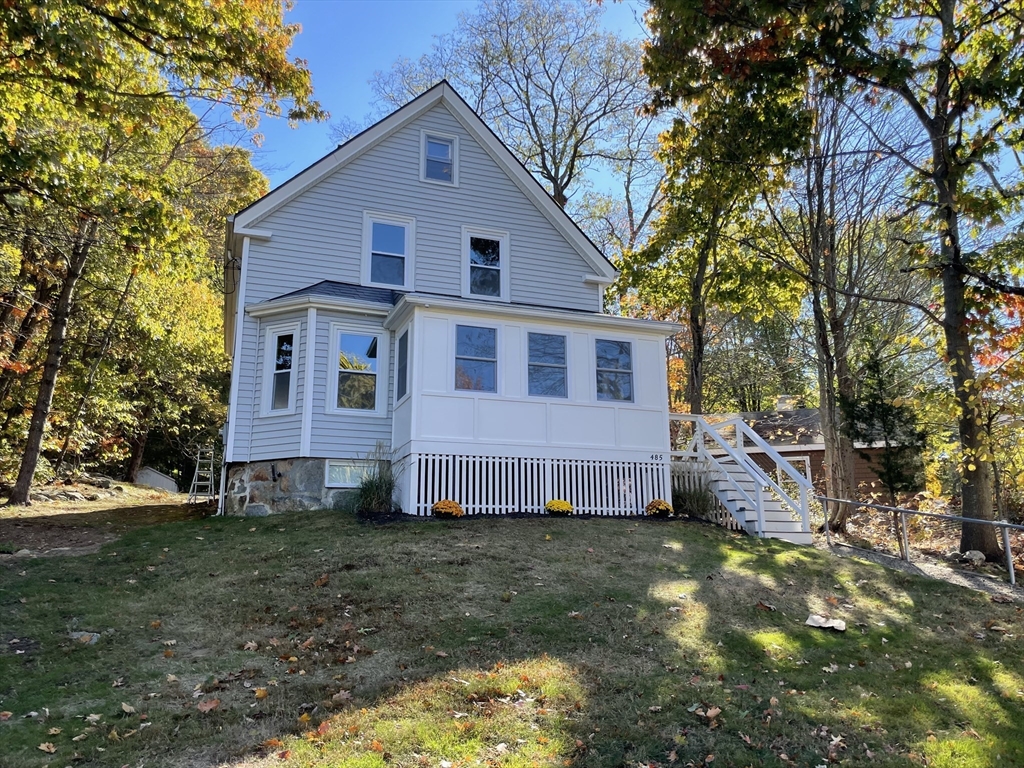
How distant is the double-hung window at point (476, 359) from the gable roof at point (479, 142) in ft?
16.4

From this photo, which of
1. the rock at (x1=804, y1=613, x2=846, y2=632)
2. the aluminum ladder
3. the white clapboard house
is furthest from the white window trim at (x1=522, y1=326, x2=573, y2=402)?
the aluminum ladder

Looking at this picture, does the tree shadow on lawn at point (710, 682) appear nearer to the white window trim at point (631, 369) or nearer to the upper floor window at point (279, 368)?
the white window trim at point (631, 369)

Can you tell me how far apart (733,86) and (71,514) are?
15.2m

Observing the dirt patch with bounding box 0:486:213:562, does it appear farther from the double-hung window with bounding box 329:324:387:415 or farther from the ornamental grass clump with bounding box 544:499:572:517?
the ornamental grass clump with bounding box 544:499:572:517

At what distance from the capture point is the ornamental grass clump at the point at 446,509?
10812 mm

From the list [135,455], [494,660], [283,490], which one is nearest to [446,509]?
[283,490]

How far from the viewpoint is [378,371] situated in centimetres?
1317

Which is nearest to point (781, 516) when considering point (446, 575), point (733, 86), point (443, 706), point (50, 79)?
point (446, 575)

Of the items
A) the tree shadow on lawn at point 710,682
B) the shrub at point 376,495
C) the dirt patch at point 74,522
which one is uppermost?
the shrub at point 376,495

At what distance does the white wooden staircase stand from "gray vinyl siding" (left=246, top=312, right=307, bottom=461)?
7024 millimetres

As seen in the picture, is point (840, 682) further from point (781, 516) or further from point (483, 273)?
point (483, 273)

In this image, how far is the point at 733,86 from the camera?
12617mm

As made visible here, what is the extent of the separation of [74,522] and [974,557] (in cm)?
1490

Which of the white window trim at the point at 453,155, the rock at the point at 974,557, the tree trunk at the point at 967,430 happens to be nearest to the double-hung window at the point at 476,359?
the white window trim at the point at 453,155
